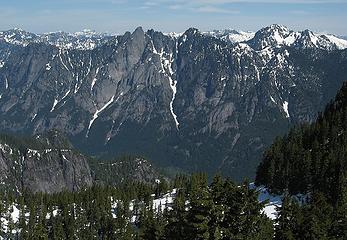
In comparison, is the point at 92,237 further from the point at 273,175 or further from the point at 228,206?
the point at 228,206

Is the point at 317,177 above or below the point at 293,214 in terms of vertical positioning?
below

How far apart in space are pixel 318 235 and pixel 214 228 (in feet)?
82.0

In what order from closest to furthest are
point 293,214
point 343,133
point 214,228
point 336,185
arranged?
point 214,228
point 293,214
point 336,185
point 343,133

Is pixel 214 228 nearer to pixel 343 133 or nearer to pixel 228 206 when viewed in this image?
pixel 228 206

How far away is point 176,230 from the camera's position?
56656 millimetres

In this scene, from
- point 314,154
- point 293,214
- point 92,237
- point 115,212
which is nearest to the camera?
point 293,214

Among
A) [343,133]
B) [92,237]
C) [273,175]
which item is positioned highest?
[343,133]

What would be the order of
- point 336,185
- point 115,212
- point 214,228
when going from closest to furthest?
point 214,228, point 336,185, point 115,212

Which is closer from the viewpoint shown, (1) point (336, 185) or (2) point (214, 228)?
(2) point (214, 228)

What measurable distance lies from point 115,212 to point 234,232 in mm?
144494

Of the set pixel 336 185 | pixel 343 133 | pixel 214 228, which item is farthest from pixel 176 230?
pixel 343 133

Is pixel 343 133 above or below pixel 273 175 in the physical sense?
above

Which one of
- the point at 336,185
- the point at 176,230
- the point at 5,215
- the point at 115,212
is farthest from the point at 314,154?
the point at 5,215

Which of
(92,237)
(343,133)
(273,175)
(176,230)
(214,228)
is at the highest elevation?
(214,228)
